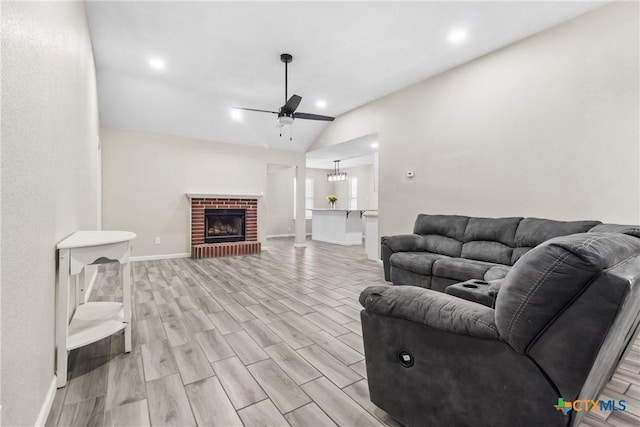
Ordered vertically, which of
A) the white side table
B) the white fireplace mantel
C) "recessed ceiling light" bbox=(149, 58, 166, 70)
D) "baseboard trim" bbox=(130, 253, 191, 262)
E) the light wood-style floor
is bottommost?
the light wood-style floor

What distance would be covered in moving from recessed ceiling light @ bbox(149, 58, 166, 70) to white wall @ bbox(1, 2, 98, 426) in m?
2.03

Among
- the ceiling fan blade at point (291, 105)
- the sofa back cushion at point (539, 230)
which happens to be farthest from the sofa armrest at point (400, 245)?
the ceiling fan blade at point (291, 105)

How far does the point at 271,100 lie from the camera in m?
5.25

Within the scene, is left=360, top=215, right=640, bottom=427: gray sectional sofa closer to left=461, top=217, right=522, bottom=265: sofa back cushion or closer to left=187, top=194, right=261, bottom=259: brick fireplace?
left=461, top=217, right=522, bottom=265: sofa back cushion

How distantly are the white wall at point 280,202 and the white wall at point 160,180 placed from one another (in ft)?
8.49

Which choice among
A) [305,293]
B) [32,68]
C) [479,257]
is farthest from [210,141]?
[479,257]

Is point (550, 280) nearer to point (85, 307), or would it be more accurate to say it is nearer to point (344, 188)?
point (85, 307)

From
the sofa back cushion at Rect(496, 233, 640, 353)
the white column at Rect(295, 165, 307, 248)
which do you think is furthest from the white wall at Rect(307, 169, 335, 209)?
the sofa back cushion at Rect(496, 233, 640, 353)

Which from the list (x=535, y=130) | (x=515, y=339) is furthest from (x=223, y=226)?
(x=515, y=339)

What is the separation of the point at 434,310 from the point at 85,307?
2717 millimetres

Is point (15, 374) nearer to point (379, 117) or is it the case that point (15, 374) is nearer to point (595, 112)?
point (595, 112)

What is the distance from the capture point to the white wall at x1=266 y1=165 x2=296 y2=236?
30.6ft

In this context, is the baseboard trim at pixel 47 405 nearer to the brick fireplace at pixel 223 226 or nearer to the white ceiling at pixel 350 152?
the brick fireplace at pixel 223 226

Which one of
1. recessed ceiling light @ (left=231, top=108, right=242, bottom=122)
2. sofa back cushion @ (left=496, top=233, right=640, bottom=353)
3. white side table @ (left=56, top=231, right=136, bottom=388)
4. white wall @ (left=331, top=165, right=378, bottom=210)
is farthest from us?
white wall @ (left=331, top=165, right=378, bottom=210)
